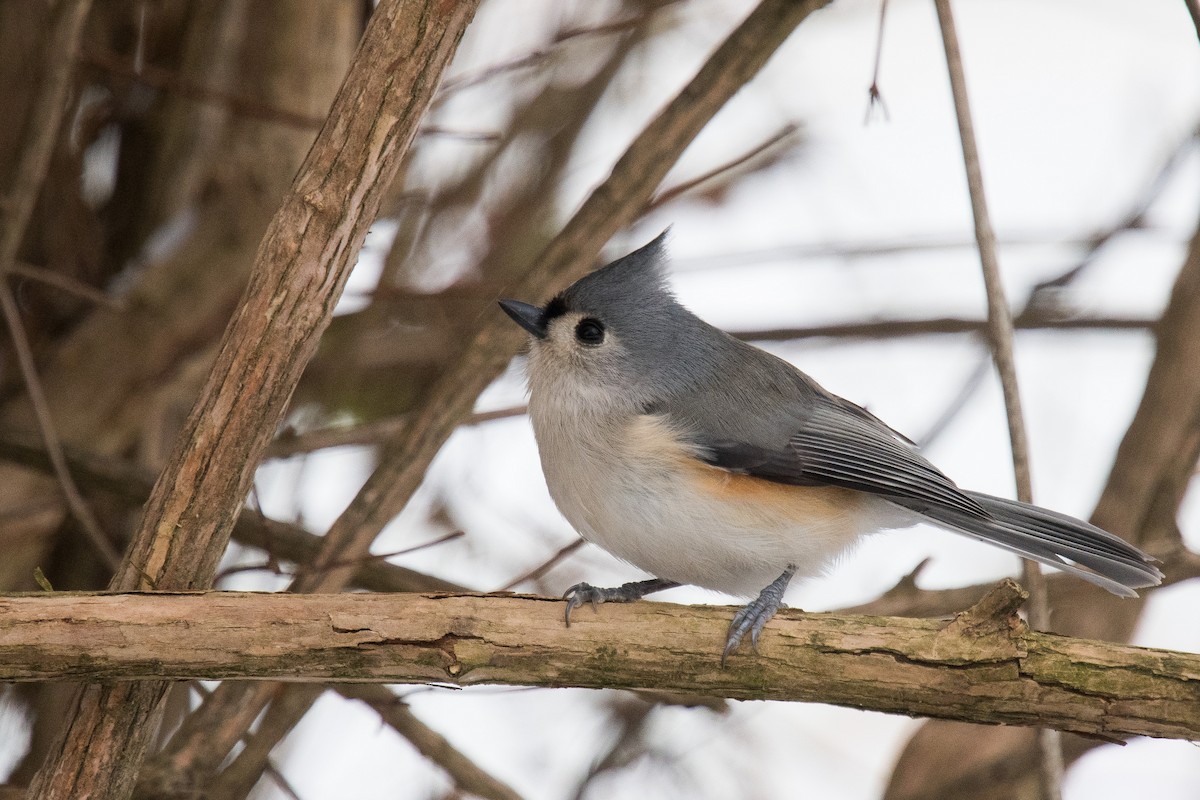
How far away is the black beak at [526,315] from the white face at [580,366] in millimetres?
29

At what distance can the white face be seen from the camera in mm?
2250

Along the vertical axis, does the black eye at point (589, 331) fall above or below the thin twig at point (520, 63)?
below

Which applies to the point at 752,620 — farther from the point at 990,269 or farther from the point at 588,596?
the point at 990,269

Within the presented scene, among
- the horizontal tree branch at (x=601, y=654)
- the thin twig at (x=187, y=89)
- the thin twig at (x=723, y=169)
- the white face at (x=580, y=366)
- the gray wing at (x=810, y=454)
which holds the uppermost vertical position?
the thin twig at (x=187, y=89)

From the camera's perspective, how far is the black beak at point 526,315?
2.21 metres

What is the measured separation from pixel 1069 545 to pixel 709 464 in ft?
2.22

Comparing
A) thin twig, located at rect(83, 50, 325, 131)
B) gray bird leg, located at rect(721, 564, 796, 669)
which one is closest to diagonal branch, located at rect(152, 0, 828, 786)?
thin twig, located at rect(83, 50, 325, 131)

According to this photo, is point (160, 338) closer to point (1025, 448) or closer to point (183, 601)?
point (183, 601)

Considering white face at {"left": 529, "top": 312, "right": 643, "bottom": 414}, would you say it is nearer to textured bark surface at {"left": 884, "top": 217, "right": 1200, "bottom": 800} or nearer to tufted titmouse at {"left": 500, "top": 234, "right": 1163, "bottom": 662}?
tufted titmouse at {"left": 500, "top": 234, "right": 1163, "bottom": 662}

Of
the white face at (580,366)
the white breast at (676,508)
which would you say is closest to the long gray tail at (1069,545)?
the white breast at (676,508)

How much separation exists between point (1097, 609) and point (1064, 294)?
818 millimetres

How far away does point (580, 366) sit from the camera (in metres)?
2.29

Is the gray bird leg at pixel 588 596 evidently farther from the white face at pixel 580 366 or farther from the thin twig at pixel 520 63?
the thin twig at pixel 520 63

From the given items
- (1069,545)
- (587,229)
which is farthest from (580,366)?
(1069,545)
